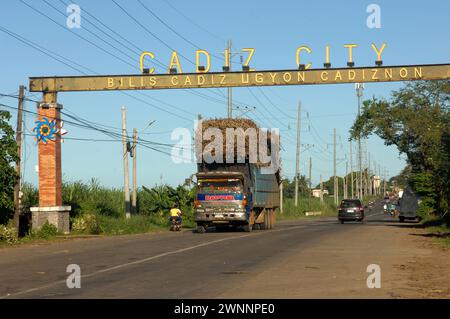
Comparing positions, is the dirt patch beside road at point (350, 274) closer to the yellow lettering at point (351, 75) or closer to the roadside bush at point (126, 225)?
the yellow lettering at point (351, 75)

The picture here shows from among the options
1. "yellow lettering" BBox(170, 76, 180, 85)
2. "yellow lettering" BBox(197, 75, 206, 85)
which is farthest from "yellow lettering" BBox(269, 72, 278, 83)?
"yellow lettering" BBox(170, 76, 180, 85)

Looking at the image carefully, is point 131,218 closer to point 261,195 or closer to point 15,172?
point 261,195

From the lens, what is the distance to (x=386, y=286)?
532 inches

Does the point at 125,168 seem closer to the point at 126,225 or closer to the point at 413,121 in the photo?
the point at 126,225

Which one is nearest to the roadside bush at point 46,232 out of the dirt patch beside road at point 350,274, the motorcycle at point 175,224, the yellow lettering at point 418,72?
the motorcycle at point 175,224

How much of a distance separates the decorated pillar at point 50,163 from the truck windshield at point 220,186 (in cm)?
662

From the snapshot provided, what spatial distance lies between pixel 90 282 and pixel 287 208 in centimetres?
7043

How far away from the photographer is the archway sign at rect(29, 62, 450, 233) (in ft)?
112

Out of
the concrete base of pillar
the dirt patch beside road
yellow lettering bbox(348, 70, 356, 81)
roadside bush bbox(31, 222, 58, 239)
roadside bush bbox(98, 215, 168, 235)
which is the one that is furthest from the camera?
roadside bush bbox(98, 215, 168, 235)

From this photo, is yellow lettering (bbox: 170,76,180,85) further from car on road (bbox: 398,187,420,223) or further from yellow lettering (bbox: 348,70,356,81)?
car on road (bbox: 398,187,420,223)

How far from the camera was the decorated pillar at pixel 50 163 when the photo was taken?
34.1 metres

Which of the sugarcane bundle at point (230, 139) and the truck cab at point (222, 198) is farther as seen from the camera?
the sugarcane bundle at point (230, 139)

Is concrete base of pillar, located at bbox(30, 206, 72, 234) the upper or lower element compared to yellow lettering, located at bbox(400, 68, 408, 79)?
lower

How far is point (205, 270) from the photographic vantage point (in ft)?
54.6
